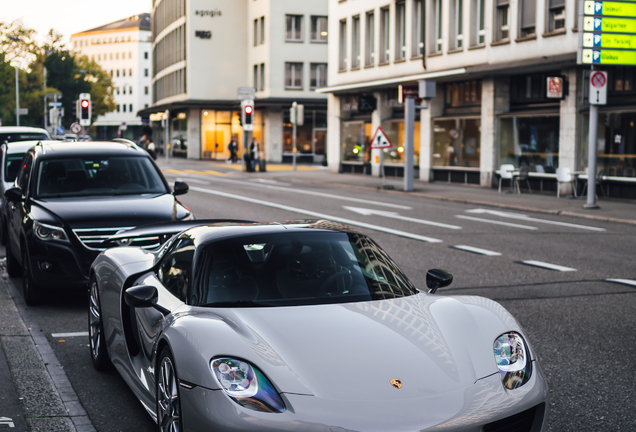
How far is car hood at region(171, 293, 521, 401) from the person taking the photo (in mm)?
3670

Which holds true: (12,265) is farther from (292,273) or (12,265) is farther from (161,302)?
(292,273)

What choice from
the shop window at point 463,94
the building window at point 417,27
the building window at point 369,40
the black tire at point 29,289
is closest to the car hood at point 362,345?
the black tire at point 29,289

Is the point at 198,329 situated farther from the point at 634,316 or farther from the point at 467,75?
the point at 467,75

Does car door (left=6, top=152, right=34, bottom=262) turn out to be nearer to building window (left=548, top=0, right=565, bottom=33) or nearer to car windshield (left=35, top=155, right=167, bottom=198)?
car windshield (left=35, top=155, right=167, bottom=198)

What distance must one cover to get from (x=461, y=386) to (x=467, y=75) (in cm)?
2778

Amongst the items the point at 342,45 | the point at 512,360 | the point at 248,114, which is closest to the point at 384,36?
the point at 342,45

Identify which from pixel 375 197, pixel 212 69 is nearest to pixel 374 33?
pixel 375 197

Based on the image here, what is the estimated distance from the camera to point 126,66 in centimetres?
16600

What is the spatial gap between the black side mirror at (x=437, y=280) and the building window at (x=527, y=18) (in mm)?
23808

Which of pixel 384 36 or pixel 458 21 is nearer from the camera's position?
pixel 458 21

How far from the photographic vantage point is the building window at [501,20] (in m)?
29.3

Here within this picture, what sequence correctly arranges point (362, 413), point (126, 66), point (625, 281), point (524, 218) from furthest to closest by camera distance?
point (126, 66) < point (524, 218) < point (625, 281) < point (362, 413)

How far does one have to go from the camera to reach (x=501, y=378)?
3.88 metres

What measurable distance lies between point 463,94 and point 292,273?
2882cm
